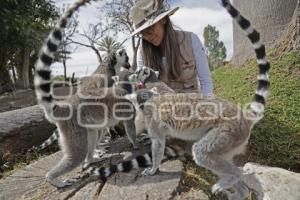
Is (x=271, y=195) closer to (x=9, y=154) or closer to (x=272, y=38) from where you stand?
(x=9, y=154)

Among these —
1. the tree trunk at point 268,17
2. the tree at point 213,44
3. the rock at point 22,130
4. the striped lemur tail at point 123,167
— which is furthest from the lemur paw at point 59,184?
the tree at point 213,44

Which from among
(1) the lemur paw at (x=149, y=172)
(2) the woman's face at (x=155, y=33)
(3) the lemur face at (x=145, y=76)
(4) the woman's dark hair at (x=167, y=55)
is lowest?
(1) the lemur paw at (x=149, y=172)

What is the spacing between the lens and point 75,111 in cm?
305

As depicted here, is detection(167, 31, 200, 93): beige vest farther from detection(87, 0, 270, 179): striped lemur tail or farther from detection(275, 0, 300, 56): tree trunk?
detection(275, 0, 300, 56): tree trunk

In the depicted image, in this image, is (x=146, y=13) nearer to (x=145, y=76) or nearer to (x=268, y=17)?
(x=145, y=76)

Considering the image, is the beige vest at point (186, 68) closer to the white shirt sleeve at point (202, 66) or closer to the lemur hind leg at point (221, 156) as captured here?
the white shirt sleeve at point (202, 66)

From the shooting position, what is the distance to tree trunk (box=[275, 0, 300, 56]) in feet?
17.1

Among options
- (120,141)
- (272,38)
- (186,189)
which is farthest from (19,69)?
(186,189)

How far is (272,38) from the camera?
6.52 meters

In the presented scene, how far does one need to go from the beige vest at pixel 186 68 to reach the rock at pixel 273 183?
3.32 feet

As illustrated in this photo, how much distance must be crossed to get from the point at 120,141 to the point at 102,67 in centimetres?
129

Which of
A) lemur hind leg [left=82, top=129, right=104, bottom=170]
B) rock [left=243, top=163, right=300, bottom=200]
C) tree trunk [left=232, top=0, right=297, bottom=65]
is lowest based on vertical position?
rock [left=243, top=163, right=300, bottom=200]

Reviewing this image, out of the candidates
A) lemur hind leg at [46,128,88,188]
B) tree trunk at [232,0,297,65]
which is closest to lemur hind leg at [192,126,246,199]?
lemur hind leg at [46,128,88,188]

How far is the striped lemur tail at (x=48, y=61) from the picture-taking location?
92.9 inches
